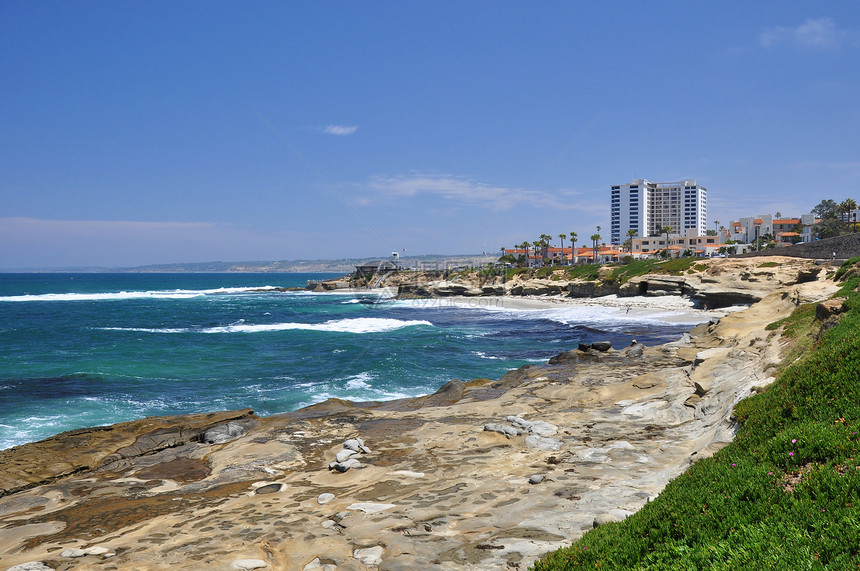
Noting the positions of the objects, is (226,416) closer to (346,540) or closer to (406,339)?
(346,540)

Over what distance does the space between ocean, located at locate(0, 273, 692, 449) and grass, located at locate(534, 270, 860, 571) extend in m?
16.1

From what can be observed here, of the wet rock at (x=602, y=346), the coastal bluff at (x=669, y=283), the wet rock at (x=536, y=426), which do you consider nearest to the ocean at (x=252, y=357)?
the wet rock at (x=602, y=346)

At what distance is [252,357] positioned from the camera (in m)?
32.0

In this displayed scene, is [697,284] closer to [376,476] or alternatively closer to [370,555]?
[376,476]

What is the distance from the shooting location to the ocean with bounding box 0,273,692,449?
2050 cm

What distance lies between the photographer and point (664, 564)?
458cm

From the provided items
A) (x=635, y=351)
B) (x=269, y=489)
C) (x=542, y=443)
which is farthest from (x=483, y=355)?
(x=269, y=489)

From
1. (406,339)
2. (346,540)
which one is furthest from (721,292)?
(346,540)

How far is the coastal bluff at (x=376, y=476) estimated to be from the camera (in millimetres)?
7141

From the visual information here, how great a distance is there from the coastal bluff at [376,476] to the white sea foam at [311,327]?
97.2ft

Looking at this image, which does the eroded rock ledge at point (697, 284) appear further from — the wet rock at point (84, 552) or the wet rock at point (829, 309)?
the wet rock at point (84, 552)

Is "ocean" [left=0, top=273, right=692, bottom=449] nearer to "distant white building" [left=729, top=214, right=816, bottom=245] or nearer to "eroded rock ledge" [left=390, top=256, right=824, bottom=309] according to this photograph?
"eroded rock ledge" [left=390, top=256, right=824, bottom=309]

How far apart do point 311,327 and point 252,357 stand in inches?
691

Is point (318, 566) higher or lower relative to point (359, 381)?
higher
